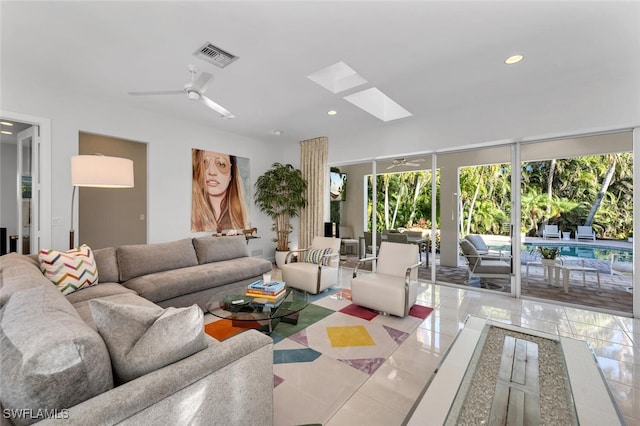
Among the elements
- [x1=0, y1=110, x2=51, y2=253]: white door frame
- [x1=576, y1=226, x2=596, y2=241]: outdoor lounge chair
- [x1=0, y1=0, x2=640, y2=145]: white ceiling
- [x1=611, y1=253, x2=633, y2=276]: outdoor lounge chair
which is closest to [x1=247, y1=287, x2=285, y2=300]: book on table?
[x1=0, y1=0, x2=640, y2=145]: white ceiling

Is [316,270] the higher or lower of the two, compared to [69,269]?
lower

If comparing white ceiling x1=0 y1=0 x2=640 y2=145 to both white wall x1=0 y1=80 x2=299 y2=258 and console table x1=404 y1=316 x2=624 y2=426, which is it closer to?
white wall x1=0 y1=80 x2=299 y2=258

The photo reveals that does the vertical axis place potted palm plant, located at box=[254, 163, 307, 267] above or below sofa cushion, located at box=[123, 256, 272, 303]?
above

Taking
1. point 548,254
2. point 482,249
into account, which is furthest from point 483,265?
point 548,254

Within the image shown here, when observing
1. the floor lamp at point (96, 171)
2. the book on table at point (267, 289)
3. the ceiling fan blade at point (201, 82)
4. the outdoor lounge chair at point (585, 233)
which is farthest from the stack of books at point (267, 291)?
the outdoor lounge chair at point (585, 233)

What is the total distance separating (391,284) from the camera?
331 centimetres

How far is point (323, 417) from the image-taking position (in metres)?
1.74

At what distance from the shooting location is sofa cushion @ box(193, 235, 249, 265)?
13.1 feet

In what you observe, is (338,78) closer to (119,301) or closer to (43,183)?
(119,301)

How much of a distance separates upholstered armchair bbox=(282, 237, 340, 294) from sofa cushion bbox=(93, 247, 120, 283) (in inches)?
84.9

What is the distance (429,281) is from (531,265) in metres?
1.52

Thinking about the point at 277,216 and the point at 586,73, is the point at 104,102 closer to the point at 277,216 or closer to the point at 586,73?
the point at 277,216

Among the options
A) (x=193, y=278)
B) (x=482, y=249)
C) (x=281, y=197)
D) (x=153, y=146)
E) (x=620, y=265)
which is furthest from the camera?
(x=281, y=197)

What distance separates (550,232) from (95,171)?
19.2ft
